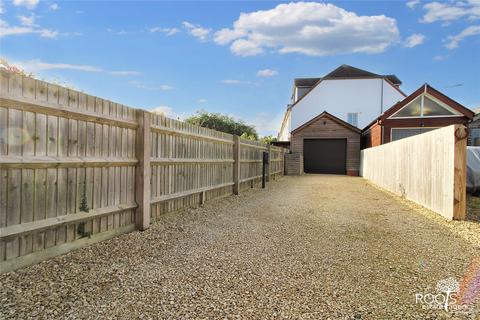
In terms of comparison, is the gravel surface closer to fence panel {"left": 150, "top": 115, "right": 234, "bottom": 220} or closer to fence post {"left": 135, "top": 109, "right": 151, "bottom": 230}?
fence post {"left": 135, "top": 109, "right": 151, "bottom": 230}

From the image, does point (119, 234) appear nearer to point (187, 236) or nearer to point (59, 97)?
point (187, 236)

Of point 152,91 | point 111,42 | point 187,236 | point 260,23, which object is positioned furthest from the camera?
point 152,91

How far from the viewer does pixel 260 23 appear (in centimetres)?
1202

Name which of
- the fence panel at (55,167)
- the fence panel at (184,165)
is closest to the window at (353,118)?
the fence panel at (184,165)

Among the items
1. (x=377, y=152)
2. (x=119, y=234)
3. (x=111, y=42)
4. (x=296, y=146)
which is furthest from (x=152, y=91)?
(x=119, y=234)

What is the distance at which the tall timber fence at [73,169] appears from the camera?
8.52 ft

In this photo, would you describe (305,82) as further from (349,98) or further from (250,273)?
(250,273)

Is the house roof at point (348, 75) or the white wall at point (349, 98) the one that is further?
the house roof at point (348, 75)

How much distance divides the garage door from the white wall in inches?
236

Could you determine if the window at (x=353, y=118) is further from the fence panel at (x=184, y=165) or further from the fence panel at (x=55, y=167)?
→ the fence panel at (x=55, y=167)

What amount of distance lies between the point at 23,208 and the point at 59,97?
1162 mm

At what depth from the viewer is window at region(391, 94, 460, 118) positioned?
16.3 metres

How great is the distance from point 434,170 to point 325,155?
14842 mm

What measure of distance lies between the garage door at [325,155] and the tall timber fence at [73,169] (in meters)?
16.9
